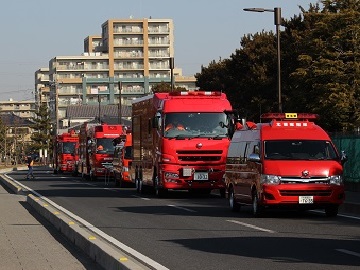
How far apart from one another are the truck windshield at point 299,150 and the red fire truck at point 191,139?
31.8ft

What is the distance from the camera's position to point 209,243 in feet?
53.8

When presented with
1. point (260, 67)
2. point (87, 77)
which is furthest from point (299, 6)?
point (87, 77)

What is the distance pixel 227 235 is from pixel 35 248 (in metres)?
3.63

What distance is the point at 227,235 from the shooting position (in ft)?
58.6

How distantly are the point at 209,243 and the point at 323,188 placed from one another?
660cm

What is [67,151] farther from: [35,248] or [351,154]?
[35,248]

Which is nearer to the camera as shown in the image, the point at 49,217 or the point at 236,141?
the point at 49,217

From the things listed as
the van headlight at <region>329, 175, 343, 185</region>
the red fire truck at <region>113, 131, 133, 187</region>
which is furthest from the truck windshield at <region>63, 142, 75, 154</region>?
the van headlight at <region>329, 175, 343, 185</region>

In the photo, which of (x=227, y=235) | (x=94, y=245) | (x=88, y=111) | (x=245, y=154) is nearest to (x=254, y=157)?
(x=245, y=154)

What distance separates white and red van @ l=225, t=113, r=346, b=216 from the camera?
878 inches

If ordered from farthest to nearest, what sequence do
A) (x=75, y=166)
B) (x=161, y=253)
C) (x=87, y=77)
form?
(x=87, y=77) < (x=75, y=166) < (x=161, y=253)

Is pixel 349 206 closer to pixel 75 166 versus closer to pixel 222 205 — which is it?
pixel 222 205

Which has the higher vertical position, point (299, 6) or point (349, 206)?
point (299, 6)

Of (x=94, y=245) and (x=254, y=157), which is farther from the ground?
(x=254, y=157)
